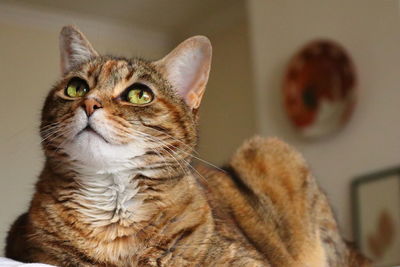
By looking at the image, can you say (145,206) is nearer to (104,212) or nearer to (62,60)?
(104,212)

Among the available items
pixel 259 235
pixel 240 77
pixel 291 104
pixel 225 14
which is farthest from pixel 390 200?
pixel 225 14

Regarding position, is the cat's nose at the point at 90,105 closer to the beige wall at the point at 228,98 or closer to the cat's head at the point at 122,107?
the cat's head at the point at 122,107

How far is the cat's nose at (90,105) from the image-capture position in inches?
41.3

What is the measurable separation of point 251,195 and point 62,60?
60cm

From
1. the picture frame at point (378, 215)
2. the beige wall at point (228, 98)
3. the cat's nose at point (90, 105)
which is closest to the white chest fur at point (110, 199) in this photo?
the cat's nose at point (90, 105)

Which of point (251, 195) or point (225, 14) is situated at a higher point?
point (225, 14)

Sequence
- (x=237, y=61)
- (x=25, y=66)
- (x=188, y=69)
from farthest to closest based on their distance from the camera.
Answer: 1. (x=237, y=61)
2. (x=25, y=66)
3. (x=188, y=69)

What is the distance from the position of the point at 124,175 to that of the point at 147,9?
12.1 ft

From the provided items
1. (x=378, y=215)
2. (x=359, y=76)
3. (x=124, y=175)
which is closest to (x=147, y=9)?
(x=359, y=76)

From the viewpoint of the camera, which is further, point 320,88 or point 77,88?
point 320,88

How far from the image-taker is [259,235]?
1411 mm

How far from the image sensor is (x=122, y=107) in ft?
3.61

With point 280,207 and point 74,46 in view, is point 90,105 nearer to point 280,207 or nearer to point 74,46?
point 74,46

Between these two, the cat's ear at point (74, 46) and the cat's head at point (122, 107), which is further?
the cat's ear at point (74, 46)
